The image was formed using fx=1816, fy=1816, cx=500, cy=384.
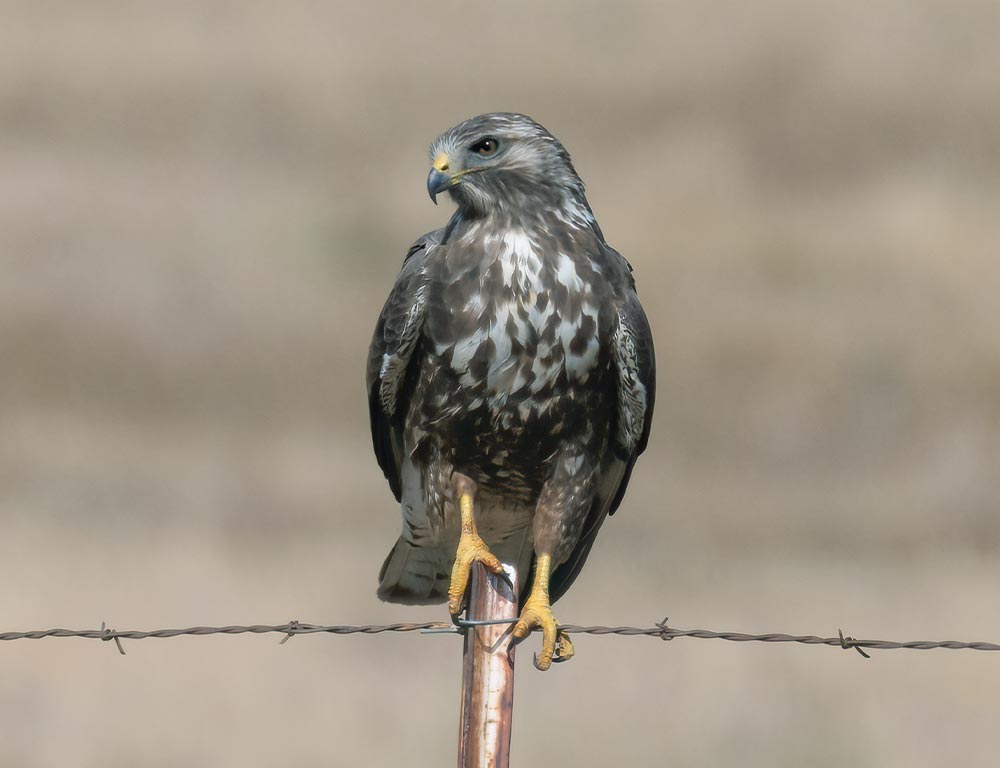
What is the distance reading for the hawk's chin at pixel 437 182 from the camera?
20.6ft

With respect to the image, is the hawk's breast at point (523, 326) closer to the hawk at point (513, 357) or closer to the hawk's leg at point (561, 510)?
the hawk at point (513, 357)

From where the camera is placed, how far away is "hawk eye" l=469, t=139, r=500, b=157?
6.40 metres

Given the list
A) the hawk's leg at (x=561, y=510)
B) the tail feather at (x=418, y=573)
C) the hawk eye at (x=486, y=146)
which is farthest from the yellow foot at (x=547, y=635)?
the hawk eye at (x=486, y=146)

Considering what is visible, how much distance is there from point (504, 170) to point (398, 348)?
0.73m

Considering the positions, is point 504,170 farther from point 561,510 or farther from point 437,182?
point 561,510

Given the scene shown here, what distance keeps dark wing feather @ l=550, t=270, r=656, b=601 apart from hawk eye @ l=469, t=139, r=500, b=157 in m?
0.67

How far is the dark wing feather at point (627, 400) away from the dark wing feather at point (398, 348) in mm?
691

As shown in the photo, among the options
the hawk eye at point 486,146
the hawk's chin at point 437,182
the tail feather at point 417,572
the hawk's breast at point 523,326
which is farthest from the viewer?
the tail feather at point 417,572

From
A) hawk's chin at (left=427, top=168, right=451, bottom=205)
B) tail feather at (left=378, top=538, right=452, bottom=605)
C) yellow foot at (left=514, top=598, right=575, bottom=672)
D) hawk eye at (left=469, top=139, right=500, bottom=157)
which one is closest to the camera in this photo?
yellow foot at (left=514, top=598, right=575, bottom=672)

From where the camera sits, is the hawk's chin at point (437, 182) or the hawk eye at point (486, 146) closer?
the hawk's chin at point (437, 182)

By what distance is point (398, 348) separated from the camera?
20.5 ft

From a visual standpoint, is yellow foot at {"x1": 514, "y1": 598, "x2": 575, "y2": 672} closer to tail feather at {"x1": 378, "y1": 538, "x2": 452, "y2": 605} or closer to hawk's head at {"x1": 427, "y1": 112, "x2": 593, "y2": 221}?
tail feather at {"x1": 378, "y1": 538, "x2": 452, "y2": 605}

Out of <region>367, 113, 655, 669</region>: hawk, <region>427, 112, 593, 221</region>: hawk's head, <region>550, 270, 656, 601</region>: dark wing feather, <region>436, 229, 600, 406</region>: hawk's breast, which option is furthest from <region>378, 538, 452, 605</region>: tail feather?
<region>427, 112, 593, 221</region>: hawk's head

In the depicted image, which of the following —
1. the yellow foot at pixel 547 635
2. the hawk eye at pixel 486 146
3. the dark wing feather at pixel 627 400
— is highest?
the hawk eye at pixel 486 146
